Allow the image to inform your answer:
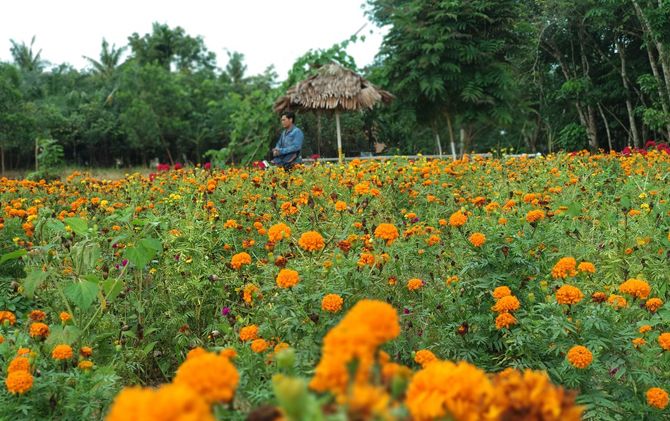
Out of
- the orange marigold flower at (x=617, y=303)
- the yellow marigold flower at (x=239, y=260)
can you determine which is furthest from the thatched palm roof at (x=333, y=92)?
the orange marigold flower at (x=617, y=303)

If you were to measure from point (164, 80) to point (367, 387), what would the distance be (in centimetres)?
3302

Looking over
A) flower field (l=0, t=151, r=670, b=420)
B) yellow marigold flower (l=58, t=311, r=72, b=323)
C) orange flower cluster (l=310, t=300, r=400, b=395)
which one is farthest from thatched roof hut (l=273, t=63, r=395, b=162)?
orange flower cluster (l=310, t=300, r=400, b=395)

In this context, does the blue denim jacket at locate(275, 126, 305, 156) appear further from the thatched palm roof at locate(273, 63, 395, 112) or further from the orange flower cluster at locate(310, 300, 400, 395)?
the orange flower cluster at locate(310, 300, 400, 395)

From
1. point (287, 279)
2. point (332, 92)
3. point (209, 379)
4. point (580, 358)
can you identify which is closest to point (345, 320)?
point (209, 379)

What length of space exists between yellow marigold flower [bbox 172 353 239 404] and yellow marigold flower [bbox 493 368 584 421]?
0.31 metres

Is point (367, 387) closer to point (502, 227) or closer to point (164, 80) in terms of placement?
point (502, 227)

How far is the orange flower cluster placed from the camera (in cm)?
65

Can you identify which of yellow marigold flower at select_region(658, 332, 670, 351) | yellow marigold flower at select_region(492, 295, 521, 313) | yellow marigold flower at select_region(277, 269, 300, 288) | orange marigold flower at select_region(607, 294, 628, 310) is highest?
yellow marigold flower at select_region(277, 269, 300, 288)

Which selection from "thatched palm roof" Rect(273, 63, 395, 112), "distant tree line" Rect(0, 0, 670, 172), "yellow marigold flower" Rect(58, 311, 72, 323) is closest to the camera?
"yellow marigold flower" Rect(58, 311, 72, 323)

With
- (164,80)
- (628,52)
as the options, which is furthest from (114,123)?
(628,52)

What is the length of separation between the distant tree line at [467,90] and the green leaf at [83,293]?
9.13 m

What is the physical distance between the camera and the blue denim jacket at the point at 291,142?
7.29 m

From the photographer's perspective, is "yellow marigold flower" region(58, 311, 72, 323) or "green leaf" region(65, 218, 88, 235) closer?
"yellow marigold flower" region(58, 311, 72, 323)

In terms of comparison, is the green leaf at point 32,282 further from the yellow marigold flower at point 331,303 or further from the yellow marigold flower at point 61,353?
the yellow marigold flower at point 331,303
